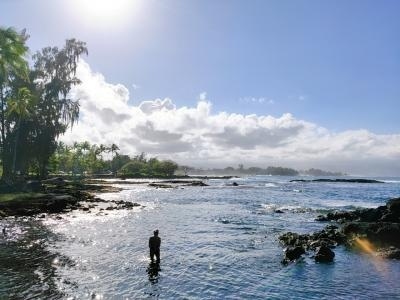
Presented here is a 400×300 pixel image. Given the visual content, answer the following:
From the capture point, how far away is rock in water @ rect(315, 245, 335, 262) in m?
24.8

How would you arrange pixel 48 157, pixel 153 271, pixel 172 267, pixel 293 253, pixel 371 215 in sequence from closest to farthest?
pixel 153 271, pixel 172 267, pixel 293 253, pixel 371 215, pixel 48 157

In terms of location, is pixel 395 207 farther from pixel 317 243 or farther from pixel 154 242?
pixel 154 242

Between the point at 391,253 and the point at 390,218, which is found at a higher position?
the point at 390,218

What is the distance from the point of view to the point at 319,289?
1920 centimetres

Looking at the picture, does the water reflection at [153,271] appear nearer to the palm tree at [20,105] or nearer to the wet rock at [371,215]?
the wet rock at [371,215]

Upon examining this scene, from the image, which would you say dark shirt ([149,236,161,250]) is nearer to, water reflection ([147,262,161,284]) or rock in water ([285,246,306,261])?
water reflection ([147,262,161,284])

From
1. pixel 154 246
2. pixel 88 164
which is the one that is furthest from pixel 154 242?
pixel 88 164

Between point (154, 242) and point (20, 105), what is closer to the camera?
point (154, 242)

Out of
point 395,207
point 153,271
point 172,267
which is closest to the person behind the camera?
point 153,271

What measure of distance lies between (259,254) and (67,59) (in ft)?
189

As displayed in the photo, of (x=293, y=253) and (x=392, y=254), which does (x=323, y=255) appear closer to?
(x=293, y=253)

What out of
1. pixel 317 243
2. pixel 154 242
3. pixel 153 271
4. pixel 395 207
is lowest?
pixel 153 271

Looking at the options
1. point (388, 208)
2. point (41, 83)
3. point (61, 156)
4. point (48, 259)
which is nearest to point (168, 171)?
point (61, 156)

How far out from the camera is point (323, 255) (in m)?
25.0
